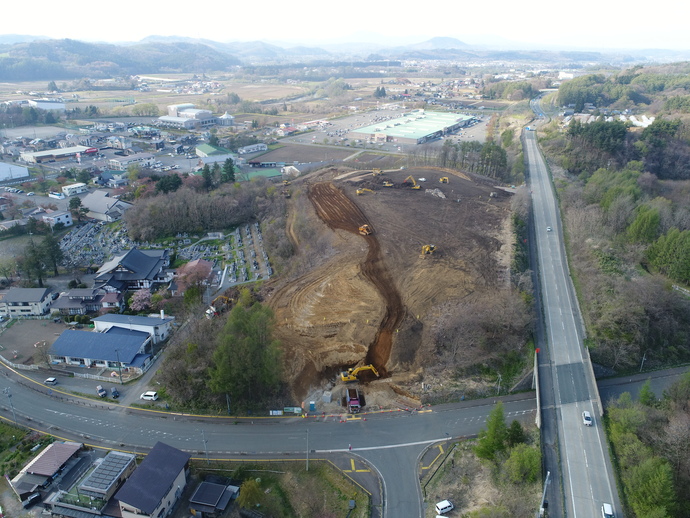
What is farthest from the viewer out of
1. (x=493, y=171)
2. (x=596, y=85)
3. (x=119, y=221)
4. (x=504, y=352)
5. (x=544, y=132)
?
(x=596, y=85)

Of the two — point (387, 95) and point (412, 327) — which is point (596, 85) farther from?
point (412, 327)

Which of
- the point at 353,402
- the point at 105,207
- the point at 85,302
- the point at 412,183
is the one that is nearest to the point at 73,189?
the point at 105,207

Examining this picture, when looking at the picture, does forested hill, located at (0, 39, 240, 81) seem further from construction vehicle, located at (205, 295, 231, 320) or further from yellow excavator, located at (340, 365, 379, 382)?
yellow excavator, located at (340, 365, 379, 382)

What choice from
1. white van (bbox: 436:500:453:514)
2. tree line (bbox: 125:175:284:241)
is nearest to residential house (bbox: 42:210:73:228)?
tree line (bbox: 125:175:284:241)


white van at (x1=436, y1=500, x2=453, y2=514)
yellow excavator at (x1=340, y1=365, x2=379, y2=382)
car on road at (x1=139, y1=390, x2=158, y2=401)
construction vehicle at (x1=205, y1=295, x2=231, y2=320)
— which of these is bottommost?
car on road at (x1=139, y1=390, x2=158, y2=401)

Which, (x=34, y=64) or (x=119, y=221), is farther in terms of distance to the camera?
(x=34, y=64)

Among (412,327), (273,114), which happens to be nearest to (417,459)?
(412,327)
